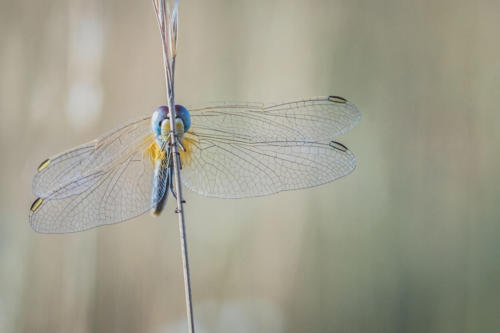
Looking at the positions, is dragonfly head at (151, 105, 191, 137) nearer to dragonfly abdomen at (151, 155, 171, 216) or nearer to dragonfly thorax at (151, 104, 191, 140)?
dragonfly thorax at (151, 104, 191, 140)

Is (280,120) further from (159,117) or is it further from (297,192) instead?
(297,192)

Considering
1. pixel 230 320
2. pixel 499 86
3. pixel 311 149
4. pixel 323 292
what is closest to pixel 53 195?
pixel 311 149

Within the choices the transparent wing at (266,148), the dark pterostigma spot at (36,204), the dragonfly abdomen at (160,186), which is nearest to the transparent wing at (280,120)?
the transparent wing at (266,148)

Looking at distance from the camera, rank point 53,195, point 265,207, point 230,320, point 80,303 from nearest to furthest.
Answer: point 53,195, point 80,303, point 230,320, point 265,207

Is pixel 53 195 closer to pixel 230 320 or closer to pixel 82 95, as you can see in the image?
pixel 82 95

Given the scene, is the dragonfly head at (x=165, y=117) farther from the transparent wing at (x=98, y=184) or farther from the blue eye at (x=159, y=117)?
the transparent wing at (x=98, y=184)

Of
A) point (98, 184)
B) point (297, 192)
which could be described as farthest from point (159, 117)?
point (297, 192)
